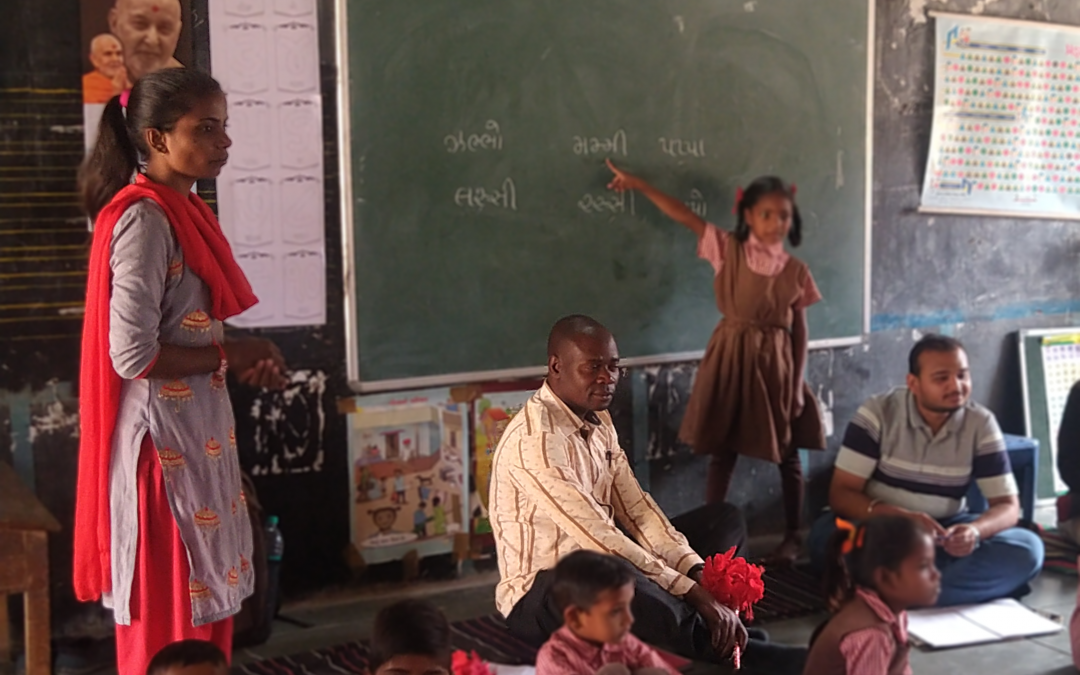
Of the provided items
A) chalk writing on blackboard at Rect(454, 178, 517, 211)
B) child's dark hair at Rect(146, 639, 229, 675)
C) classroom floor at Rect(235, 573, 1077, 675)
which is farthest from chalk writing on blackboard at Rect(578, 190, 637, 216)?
child's dark hair at Rect(146, 639, 229, 675)

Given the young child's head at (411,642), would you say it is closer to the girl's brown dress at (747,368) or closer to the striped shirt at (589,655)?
the striped shirt at (589,655)

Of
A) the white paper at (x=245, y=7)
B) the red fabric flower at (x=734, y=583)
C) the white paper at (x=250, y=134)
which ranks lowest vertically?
the red fabric flower at (x=734, y=583)

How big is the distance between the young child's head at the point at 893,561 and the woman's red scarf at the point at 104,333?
1.18 metres

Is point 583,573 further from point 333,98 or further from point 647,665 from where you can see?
point 333,98

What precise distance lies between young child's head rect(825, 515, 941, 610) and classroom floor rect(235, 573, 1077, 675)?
1.32 m

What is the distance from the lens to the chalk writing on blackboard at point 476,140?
3523 mm

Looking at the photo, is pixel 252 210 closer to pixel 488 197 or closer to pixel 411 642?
pixel 488 197

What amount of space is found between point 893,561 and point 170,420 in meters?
1.24

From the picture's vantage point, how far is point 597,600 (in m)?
1.15

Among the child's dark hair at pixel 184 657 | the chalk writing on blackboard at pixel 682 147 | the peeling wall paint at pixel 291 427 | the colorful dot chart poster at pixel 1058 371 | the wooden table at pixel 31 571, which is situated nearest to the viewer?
the child's dark hair at pixel 184 657

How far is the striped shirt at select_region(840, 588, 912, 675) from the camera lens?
3.68ft

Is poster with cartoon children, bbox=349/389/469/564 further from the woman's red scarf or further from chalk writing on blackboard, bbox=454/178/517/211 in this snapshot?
the woman's red scarf

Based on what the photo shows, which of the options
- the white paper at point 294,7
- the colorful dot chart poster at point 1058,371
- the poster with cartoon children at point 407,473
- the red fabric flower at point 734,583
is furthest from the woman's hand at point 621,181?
the red fabric flower at point 734,583

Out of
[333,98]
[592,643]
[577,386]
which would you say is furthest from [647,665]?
[333,98]
